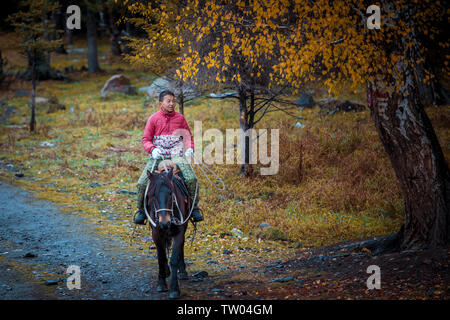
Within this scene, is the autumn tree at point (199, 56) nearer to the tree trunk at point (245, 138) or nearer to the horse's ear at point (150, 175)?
the tree trunk at point (245, 138)

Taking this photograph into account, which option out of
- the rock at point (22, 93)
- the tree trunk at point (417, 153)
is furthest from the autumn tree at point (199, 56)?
the rock at point (22, 93)

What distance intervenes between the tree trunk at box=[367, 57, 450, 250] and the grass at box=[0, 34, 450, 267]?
2.40m

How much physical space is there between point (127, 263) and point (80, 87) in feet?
A: 89.8

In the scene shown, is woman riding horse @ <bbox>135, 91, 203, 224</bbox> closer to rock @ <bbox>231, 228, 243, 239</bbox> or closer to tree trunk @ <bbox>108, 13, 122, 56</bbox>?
rock @ <bbox>231, 228, 243, 239</bbox>

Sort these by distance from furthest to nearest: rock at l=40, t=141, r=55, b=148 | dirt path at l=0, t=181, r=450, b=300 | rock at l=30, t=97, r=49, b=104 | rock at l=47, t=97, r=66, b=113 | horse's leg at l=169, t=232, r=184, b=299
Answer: rock at l=30, t=97, r=49, b=104
rock at l=47, t=97, r=66, b=113
rock at l=40, t=141, r=55, b=148
horse's leg at l=169, t=232, r=184, b=299
dirt path at l=0, t=181, r=450, b=300

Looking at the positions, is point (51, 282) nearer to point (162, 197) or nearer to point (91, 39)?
Result: point (162, 197)

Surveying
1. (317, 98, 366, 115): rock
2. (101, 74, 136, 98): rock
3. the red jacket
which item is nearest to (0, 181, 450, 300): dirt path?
the red jacket

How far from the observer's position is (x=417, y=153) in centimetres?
702

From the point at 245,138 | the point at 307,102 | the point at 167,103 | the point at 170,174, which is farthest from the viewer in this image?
the point at 307,102

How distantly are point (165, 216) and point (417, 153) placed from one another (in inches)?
164

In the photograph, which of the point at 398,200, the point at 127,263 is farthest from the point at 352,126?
the point at 127,263

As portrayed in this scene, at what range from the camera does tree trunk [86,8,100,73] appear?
36.3 m

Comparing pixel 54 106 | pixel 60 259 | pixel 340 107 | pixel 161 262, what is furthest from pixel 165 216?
pixel 54 106

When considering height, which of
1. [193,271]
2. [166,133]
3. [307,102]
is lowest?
[193,271]
